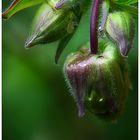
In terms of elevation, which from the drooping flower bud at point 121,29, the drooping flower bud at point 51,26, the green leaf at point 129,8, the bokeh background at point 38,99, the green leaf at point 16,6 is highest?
the green leaf at point 16,6

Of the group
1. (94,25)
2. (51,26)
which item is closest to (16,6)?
(51,26)

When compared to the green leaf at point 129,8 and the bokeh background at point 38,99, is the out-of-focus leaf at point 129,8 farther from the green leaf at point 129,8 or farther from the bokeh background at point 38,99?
the bokeh background at point 38,99

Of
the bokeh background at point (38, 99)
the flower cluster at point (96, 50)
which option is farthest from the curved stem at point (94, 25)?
the bokeh background at point (38, 99)

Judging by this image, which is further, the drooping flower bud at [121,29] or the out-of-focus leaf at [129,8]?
the out-of-focus leaf at [129,8]

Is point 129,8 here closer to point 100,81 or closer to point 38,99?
point 100,81

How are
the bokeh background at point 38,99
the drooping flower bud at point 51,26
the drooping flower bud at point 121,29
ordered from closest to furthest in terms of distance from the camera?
the drooping flower bud at point 121,29 < the drooping flower bud at point 51,26 < the bokeh background at point 38,99

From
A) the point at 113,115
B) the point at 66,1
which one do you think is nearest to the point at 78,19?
the point at 66,1

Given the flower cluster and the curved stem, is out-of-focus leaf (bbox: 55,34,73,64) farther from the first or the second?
the curved stem
